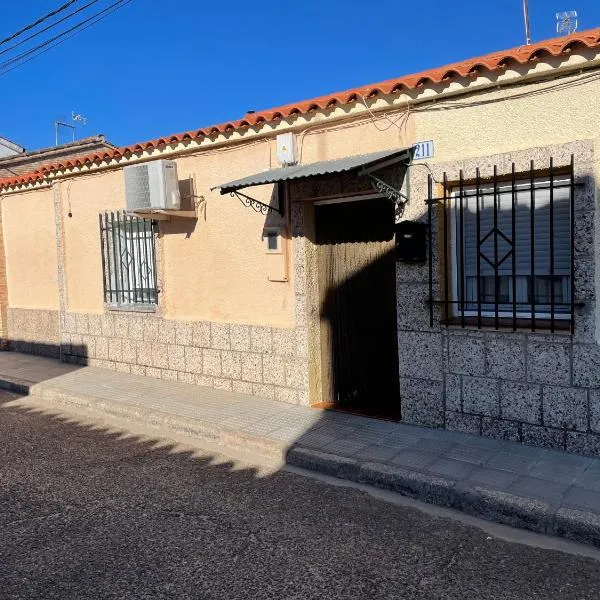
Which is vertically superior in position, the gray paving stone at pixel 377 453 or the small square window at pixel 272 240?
the small square window at pixel 272 240

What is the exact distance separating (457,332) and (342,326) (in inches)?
69.7

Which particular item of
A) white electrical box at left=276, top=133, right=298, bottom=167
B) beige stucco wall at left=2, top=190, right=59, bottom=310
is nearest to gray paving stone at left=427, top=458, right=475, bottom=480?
white electrical box at left=276, top=133, right=298, bottom=167

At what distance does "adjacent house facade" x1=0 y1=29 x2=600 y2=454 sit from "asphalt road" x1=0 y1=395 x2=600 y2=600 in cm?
160

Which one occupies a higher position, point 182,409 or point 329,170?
point 329,170

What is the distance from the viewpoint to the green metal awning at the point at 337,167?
502 centimetres

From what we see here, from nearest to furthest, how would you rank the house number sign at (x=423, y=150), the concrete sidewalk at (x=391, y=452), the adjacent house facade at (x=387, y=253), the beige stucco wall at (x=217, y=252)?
the concrete sidewalk at (x=391, y=452), the adjacent house facade at (x=387, y=253), the house number sign at (x=423, y=150), the beige stucco wall at (x=217, y=252)

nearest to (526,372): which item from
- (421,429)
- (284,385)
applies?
(421,429)

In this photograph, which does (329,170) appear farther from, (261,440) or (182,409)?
(182,409)

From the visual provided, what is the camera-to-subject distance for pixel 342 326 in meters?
6.81

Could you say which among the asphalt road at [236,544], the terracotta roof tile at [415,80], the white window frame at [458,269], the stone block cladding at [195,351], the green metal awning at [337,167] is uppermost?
the terracotta roof tile at [415,80]

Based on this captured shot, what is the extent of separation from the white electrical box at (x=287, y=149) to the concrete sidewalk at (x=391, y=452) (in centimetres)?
270

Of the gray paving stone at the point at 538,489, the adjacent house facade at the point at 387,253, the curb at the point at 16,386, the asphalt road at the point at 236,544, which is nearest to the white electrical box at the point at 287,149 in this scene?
the adjacent house facade at the point at 387,253

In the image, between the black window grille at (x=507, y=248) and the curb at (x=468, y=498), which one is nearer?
the curb at (x=468, y=498)

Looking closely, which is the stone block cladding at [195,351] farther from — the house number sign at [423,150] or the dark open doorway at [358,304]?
the house number sign at [423,150]
